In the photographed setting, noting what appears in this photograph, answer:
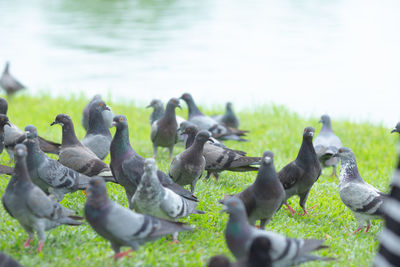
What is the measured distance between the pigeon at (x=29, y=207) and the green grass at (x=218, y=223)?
0.25 metres

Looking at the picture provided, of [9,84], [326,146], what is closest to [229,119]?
[326,146]

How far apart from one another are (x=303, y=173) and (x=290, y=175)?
6.1 inches

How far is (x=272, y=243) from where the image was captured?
4484 mm

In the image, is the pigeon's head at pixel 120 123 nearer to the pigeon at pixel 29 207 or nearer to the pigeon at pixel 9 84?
the pigeon at pixel 29 207

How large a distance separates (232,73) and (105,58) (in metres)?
4.85

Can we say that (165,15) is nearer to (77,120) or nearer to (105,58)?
(105,58)

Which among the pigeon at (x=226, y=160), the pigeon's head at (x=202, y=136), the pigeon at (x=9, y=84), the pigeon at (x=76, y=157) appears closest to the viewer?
the pigeon's head at (x=202, y=136)

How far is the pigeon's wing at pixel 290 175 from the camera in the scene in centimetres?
650

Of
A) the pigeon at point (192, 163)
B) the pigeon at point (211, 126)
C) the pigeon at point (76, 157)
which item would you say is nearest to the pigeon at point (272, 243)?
the pigeon at point (192, 163)

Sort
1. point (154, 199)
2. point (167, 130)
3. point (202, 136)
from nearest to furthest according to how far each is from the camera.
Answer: point (154, 199), point (202, 136), point (167, 130)

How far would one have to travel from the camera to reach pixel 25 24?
25.8m

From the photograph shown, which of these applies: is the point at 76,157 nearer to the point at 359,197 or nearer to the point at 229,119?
the point at 359,197

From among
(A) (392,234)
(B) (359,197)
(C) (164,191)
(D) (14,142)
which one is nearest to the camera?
(A) (392,234)

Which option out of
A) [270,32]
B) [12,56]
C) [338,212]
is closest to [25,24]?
[12,56]
